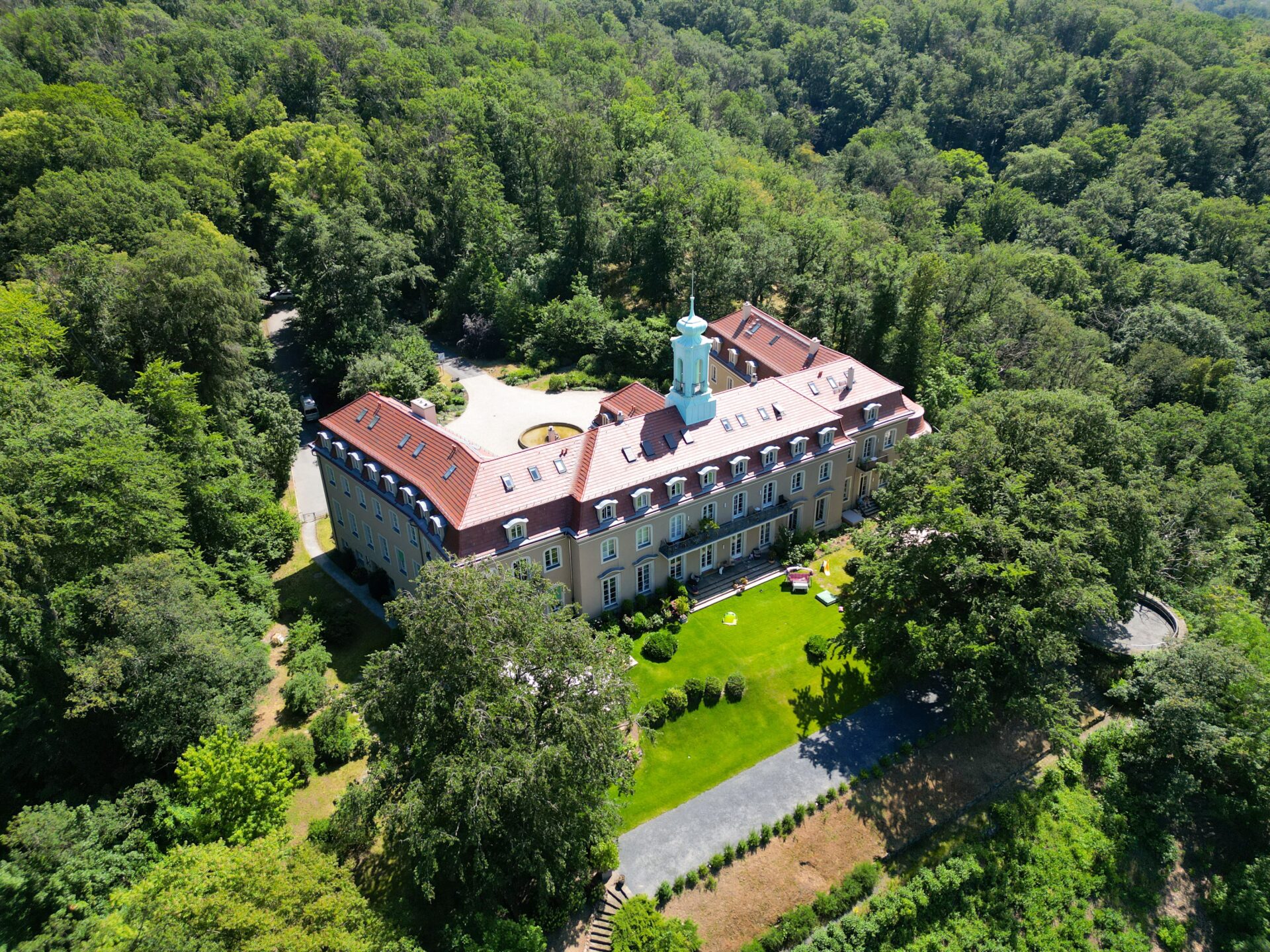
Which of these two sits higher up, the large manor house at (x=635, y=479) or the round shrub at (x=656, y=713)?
the large manor house at (x=635, y=479)

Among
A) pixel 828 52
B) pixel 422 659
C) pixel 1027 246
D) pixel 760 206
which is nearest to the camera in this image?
pixel 422 659

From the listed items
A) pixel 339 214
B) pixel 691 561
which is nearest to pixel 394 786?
pixel 691 561

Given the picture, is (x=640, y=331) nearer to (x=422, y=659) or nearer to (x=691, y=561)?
(x=691, y=561)

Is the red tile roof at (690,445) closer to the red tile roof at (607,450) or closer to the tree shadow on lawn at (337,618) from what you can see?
the red tile roof at (607,450)

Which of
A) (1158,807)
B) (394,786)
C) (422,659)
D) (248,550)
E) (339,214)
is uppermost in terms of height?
(339,214)

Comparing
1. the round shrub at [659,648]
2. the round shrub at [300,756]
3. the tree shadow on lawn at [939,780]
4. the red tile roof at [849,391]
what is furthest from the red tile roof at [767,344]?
the round shrub at [300,756]

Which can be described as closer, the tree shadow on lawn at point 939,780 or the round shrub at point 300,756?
the tree shadow on lawn at point 939,780

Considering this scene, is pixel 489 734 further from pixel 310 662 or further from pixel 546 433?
pixel 546 433
